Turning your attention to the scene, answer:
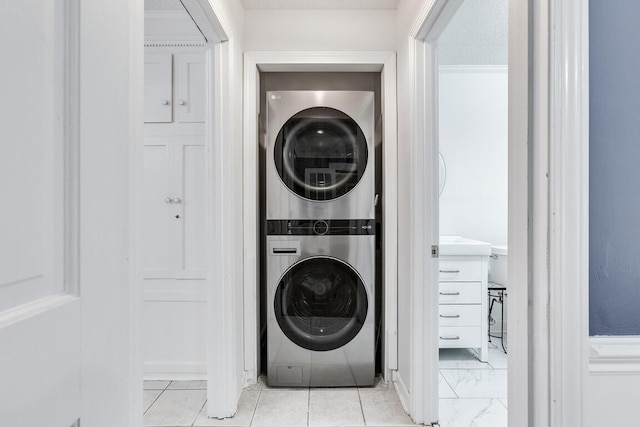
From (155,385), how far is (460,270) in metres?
2.14

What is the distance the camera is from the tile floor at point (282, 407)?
6.63ft

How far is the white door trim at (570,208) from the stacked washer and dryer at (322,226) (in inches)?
63.3

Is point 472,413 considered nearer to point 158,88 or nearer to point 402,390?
point 402,390

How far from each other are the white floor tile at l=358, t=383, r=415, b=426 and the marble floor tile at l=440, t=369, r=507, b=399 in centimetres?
40

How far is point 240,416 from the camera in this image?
6.80 feet

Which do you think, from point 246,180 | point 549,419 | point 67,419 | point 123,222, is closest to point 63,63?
point 123,222

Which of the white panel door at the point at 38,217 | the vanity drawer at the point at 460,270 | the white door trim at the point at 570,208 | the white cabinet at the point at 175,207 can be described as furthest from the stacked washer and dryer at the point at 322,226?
the white panel door at the point at 38,217

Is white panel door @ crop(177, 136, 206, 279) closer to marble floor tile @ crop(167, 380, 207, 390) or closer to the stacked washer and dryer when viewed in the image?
the stacked washer and dryer

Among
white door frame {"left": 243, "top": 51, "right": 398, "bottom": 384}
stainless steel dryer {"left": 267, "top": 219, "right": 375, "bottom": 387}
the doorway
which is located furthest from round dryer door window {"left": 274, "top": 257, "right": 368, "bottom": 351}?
the doorway

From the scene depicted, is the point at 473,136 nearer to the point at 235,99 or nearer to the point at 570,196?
the point at 235,99

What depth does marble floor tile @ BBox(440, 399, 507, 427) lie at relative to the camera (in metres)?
2.00

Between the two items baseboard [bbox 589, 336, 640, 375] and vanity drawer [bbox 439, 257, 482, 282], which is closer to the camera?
baseboard [bbox 589, 336, 640, 375]

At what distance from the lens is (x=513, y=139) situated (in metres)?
0.96

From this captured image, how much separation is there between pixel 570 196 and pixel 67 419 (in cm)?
95
